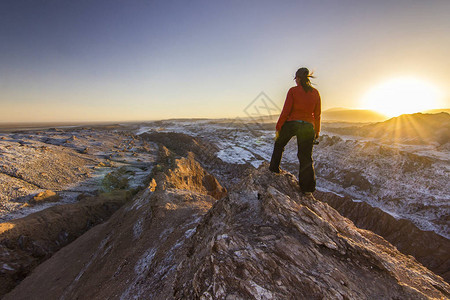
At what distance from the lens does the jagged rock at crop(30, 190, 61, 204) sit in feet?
48.6

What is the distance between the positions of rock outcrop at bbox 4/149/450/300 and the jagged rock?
948 centimetres

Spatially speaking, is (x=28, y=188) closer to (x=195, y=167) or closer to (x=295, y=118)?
(x=195, y=167)

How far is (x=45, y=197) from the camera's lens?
15.4 m

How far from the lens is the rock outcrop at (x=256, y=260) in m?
3.15

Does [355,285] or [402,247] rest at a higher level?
[355,285]

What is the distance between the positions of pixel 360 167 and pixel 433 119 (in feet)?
79.0

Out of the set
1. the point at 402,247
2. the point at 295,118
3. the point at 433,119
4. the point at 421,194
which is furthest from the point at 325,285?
the point at 433,119

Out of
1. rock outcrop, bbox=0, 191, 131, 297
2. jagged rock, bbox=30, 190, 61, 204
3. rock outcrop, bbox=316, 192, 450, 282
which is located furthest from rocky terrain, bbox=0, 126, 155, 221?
rock outcrop, bbox=316, 192, 450, 282

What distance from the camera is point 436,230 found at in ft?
41.0

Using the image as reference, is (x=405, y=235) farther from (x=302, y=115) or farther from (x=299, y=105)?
(x=299, y=105)

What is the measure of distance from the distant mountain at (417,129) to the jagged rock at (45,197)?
42542mm

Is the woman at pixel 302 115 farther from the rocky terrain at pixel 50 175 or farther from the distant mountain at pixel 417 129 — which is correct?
the distant mountain at pixel 417 129

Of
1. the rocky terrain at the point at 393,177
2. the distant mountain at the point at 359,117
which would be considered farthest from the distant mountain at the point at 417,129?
the distant mountain at the point at 359,117

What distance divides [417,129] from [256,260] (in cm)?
4387
